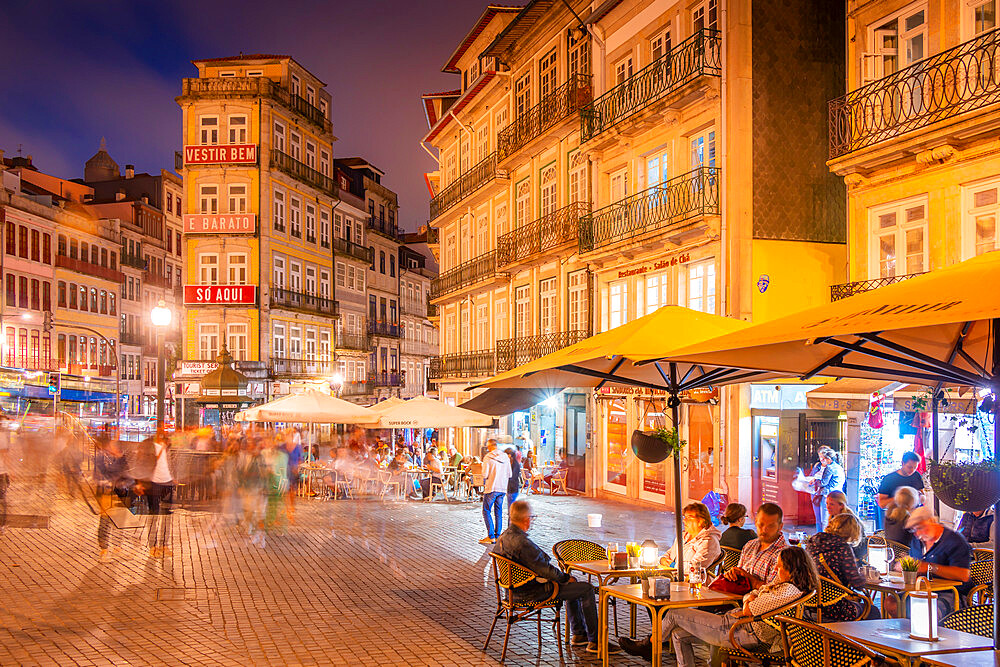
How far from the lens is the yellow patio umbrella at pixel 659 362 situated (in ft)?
29.9

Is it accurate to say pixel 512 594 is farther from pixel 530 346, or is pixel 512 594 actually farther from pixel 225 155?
pixel 225 155

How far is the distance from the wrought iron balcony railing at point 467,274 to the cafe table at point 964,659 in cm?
2911

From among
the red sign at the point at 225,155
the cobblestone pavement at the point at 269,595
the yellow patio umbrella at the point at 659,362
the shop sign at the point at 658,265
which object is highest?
the red sign at the point at 225,155

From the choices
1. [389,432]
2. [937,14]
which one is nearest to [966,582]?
[937,14]

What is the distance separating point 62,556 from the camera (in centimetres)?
1519

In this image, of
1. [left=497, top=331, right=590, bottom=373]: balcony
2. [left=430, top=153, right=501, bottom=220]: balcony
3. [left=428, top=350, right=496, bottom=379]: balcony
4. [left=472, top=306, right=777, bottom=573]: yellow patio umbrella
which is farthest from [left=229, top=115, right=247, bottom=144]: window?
[left=472, top=306, right=777, bottom=573]: yellow patio umbrella

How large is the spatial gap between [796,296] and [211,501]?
1465cm

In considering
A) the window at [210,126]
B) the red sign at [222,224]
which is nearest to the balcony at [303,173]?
the window at [210,126]

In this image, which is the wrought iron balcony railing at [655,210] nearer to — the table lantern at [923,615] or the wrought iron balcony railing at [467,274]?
the wrought iron balcony railing at [467,274]

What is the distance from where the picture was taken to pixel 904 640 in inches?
245

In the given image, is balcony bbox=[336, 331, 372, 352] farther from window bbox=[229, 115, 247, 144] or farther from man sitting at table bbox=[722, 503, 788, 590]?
man sitting at table bbox=[722, 503, 788, 590]

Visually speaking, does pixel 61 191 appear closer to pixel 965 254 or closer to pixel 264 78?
pixel 264 78

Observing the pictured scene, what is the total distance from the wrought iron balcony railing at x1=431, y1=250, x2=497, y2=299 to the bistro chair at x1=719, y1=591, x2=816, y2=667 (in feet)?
90.4

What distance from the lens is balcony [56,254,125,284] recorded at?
6084 cm
